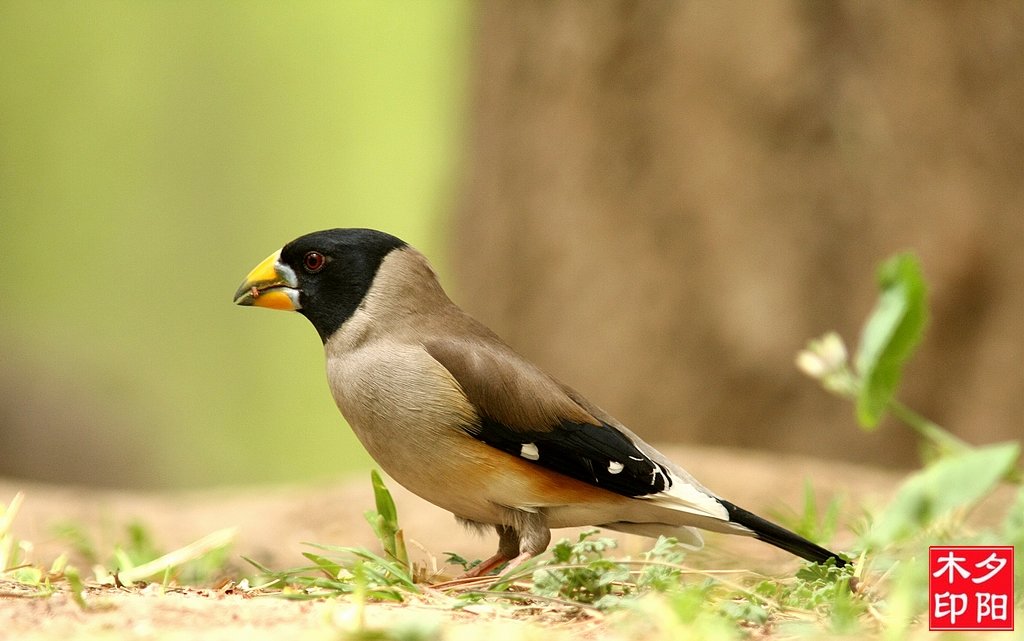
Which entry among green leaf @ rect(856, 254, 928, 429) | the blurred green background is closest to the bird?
green leaf @ rect(856, 254, 928, 429)

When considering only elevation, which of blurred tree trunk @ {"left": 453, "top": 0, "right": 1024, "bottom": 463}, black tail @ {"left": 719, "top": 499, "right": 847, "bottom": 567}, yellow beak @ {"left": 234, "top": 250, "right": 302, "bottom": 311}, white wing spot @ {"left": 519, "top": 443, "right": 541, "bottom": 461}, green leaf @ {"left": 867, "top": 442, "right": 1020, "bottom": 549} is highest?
blurred tree trunk @ {"left": 453, "top": 0, "right": 1024, "bottom": 463}

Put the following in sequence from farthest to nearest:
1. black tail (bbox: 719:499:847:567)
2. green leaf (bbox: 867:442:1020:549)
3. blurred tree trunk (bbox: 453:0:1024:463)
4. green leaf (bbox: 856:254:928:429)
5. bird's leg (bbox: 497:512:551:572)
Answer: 1. blurred tree trunk (bbox: 453:0:1024:463)
2. green leaf (bbox: 856:254:928:429)
3. bird's leg (bbox: 497:512:551:572)
4. black tail (bbox: 719:499:847:567)
5. green leaf (bbox: 867:442:1020:549)

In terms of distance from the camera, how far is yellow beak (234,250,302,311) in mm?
3590

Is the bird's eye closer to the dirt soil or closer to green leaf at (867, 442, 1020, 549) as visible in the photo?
the dirt soil

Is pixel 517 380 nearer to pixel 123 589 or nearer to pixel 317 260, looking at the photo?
pixel 317 260

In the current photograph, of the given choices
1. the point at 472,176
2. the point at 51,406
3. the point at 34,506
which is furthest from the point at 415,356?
the point at 51,406

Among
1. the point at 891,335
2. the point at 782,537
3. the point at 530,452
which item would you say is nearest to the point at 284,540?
the point at 530,452

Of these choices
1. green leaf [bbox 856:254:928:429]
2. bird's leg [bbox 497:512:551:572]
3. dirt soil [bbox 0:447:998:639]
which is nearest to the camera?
dirt soil [bbox 0:447:998:639]

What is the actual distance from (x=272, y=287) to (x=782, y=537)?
1.69 m

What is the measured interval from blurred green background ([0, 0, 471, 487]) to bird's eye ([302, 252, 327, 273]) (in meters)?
15.2

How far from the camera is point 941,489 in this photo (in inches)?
85.4

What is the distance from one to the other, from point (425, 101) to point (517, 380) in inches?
678

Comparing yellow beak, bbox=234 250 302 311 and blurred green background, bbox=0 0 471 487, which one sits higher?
blurred green background, bbox=0 0 471 487

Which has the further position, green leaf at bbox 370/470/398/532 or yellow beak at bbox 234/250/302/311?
yellow beak at bbox 234/250/302/311
